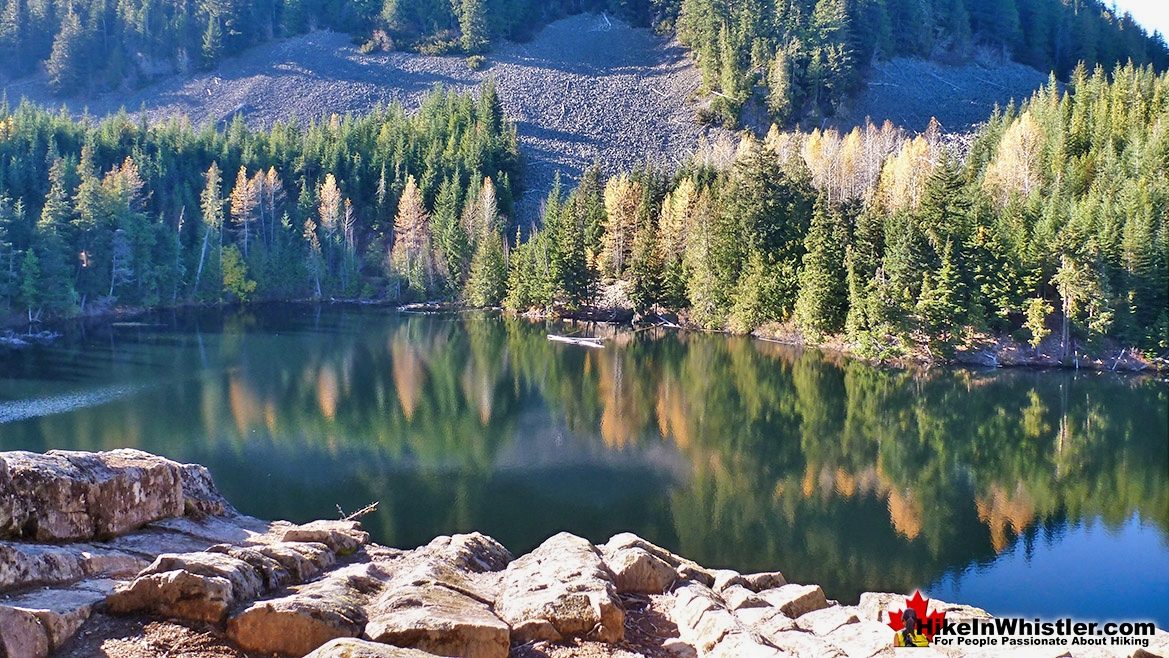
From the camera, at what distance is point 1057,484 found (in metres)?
28.2

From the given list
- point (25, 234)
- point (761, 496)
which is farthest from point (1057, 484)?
point (25, 234)

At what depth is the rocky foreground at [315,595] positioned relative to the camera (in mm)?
8828

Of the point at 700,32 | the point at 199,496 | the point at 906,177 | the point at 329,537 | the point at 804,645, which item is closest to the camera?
the point at 804,645

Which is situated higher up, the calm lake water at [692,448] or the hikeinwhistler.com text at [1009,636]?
the hikeinwhistler.com text at [1009,636]

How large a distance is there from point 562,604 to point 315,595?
2.89m

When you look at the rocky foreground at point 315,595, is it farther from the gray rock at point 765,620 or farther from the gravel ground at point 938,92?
the gravel ground at point 938,92

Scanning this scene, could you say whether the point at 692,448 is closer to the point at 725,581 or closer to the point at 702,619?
the point at 725,581

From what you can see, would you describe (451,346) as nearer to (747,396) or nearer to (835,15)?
(747,396)

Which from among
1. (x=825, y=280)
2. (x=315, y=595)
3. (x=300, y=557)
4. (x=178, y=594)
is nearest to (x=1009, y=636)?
(x=315, y=595)

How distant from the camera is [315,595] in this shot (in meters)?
9.91

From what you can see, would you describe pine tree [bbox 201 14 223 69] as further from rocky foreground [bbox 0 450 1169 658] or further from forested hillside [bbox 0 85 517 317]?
rocky foreground [bbox 0 450 1169 658]

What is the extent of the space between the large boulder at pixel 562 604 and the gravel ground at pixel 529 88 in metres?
95.5

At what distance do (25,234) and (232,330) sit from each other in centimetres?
1579

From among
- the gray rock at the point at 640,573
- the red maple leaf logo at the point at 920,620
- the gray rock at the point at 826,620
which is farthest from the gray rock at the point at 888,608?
the gray rock at the point at 640,573
